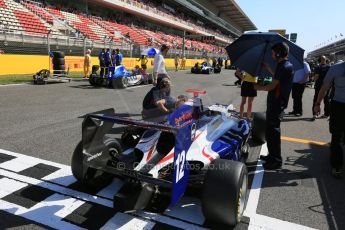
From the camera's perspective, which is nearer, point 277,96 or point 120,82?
point 277,96

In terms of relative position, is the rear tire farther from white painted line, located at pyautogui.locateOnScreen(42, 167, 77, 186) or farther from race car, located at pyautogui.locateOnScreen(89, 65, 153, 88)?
white painted line, located at pyautogui.locateOnScreen(42, 167, 77, 186)

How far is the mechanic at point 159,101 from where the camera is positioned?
→ 14.5ft

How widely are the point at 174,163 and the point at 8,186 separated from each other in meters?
2.12

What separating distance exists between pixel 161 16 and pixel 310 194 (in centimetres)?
4529

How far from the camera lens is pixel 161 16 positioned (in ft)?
152

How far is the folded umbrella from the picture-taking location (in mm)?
4961

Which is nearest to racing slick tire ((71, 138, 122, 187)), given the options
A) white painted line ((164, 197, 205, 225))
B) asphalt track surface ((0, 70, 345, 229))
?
asphalt track surface ((0, 70, 345, 229))

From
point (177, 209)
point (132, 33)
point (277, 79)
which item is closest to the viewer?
point (177, 209)

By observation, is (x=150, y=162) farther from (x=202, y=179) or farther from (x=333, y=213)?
(x=333, y=213)

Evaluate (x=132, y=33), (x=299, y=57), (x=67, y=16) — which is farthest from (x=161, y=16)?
(x=299, y=57)

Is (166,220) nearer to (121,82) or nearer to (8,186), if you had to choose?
(8,186)

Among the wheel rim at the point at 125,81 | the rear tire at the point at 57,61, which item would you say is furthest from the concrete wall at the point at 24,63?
the wheel rim at the point at 125,81

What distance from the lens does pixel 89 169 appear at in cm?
337

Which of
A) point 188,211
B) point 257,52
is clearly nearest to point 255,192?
point 188,211
